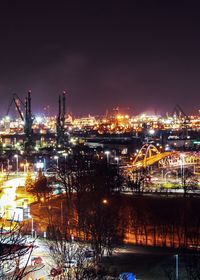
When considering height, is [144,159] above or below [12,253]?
above

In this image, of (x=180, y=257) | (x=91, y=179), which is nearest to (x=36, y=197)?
(x=91, y=179)

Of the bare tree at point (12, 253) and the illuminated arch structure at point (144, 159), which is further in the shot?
the illuminated arch structure at point (144, 159)

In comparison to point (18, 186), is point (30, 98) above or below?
above

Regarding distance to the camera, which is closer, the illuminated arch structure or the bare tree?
the bare tree

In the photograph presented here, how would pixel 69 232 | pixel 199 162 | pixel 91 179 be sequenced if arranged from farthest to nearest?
pixel 199 162 → pixel 91 179 → pixel 69 232

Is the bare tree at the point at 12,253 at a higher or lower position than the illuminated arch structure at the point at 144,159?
lower

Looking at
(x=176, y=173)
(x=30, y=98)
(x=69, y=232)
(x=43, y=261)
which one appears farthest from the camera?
(x=30, y=98)

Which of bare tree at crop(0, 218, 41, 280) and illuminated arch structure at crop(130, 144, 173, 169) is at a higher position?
illuminated arch structure at crop(130, 144, 173, 169)

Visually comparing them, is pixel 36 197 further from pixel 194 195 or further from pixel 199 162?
pixel 199 162

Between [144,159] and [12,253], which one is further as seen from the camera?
[144,159]

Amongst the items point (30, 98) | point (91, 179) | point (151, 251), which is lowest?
point (151, 251)

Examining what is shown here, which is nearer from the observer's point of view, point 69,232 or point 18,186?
point 69,232
